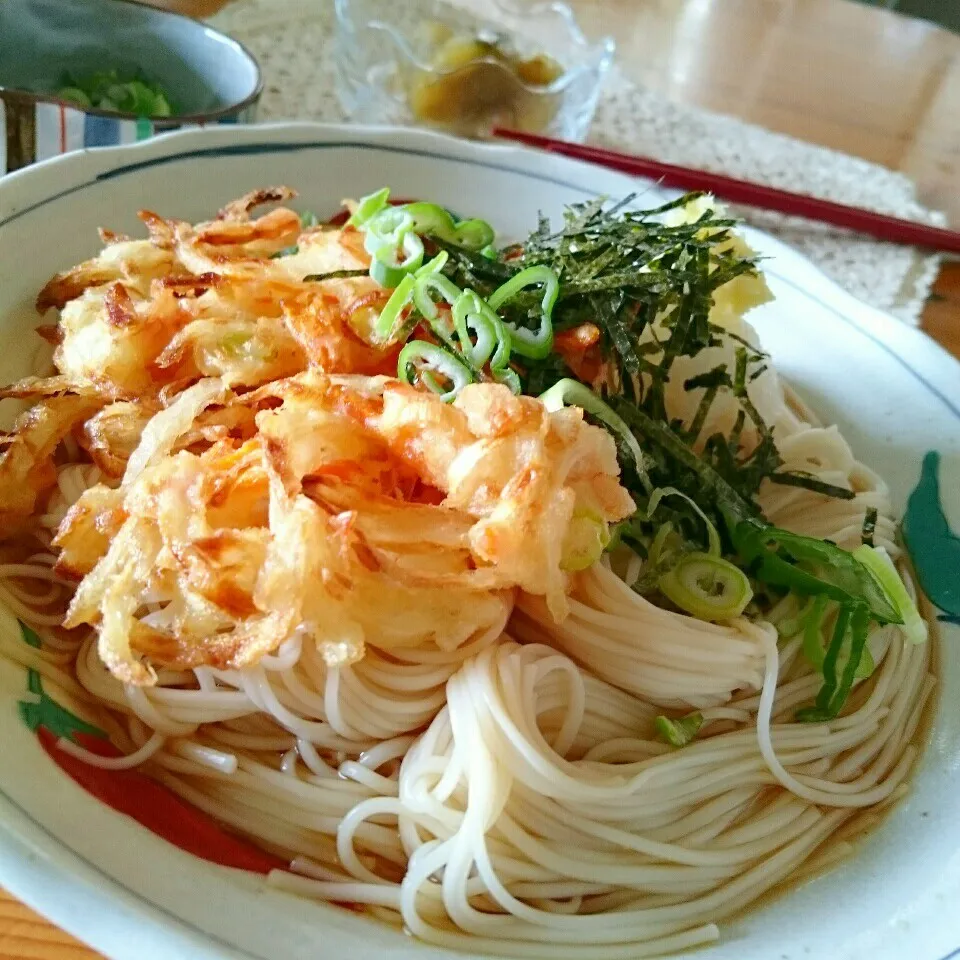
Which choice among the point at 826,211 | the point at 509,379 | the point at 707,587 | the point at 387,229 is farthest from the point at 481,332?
the point at 826,211

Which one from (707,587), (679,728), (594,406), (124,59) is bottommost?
(679,728)

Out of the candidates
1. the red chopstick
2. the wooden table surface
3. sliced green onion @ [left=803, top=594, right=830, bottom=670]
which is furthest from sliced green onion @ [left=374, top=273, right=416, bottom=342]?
the wooden table surface

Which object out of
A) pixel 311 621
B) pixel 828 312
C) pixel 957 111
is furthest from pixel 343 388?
pixel 957 111

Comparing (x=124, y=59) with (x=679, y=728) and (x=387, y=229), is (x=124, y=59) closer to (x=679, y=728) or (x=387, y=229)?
(x=387, y=229)

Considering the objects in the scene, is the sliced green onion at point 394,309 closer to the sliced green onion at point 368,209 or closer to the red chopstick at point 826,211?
the sliced green onion at point 368,209

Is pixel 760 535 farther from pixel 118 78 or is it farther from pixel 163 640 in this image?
pixel 118 78

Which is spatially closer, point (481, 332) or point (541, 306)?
point (481, 332)
